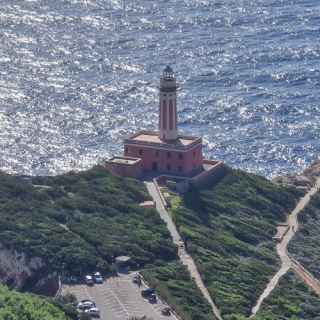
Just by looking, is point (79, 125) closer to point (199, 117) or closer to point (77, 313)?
point (199, 117)

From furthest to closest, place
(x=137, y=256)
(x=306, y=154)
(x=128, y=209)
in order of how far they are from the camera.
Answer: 1. (x=306, y=154)
2. (x=128, y=209)
3. (x=137, y=256)

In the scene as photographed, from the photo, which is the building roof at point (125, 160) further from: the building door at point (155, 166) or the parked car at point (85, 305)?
the parked car at point (85, 305)

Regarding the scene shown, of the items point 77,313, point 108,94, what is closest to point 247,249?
point 77,313

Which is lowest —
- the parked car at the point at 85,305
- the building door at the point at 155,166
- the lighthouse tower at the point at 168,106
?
the parked car at the point at 85,305

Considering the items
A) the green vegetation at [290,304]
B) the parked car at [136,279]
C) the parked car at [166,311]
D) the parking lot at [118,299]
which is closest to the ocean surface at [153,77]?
the green vegetation at [290,304]

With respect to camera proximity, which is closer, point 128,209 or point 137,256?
point 137,256

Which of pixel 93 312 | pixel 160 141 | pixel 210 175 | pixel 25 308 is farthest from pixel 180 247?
pixel 25 308

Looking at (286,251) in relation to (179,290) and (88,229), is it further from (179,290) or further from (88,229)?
(179,290)
